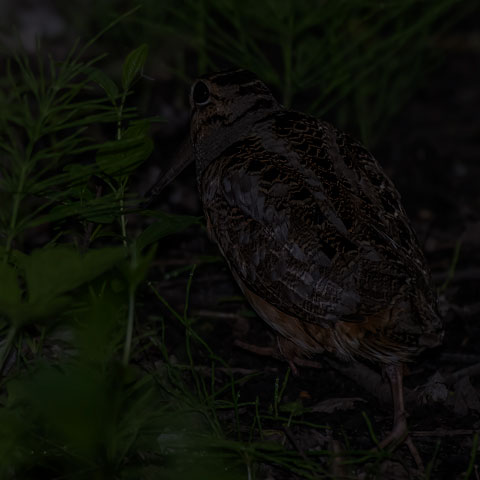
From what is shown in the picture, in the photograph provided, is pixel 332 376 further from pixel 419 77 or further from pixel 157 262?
pixel 419 77

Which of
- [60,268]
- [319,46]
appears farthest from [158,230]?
[319,46]

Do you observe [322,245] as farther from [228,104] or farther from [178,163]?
[178,163]

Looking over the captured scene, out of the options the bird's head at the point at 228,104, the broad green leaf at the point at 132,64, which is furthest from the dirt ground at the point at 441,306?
the broad green leaf at the point at 132,64

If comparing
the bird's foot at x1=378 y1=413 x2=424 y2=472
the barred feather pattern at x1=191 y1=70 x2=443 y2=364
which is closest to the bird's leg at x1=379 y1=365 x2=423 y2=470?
the bird's foot at x1=378 y1=413 x2=424 y2=472

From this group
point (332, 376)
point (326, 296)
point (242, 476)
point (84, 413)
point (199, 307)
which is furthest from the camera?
point (199, 307)

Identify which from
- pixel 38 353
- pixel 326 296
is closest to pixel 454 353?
pixel 326 296

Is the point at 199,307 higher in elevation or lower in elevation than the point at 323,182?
lower
